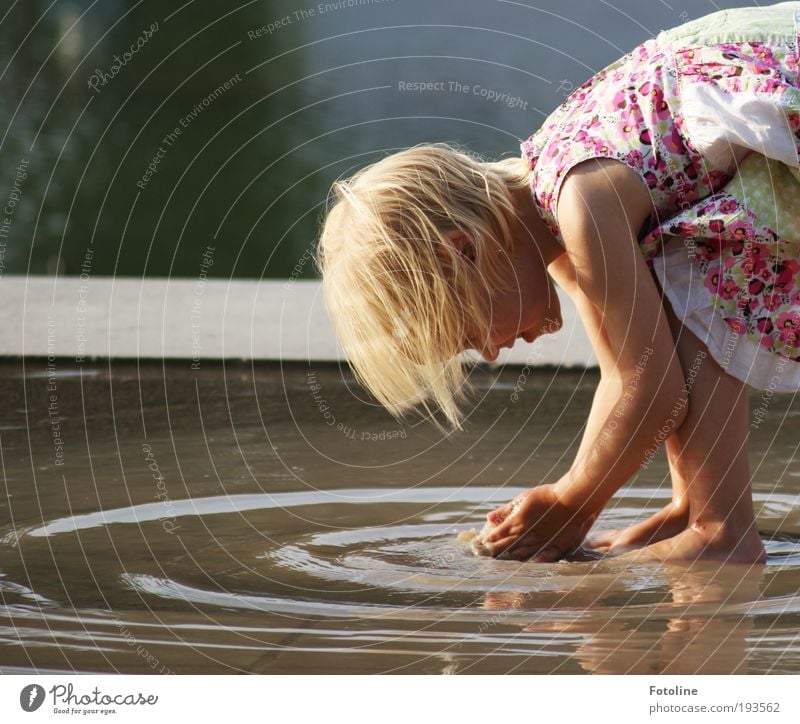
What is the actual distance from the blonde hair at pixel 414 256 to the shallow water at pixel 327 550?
1.00 ft

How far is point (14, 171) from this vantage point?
261 inches

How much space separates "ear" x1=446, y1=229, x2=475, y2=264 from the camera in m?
1.73

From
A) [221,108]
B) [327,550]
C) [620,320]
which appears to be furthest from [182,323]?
[221,108]

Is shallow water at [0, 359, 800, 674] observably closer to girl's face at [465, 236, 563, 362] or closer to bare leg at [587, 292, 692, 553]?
bare leg at [587, 292, 692, 553]

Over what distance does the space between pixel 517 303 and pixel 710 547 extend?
0.43 metres

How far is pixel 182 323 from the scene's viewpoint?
11.9 feet

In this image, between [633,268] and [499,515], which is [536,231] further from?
[499,515]

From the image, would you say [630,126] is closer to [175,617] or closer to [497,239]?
[497,239]

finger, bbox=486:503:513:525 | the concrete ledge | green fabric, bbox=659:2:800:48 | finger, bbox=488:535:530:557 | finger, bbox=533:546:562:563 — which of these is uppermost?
green fabric, bbox=659:2:800:48

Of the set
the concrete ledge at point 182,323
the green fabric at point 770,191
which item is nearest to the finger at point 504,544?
the green fabric at point 770,191

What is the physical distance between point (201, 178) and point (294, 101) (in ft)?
3.08

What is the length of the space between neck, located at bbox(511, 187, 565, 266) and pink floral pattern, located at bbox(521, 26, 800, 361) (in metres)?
0.04

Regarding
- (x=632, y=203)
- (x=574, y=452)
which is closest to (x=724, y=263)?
(x=632, y=203)

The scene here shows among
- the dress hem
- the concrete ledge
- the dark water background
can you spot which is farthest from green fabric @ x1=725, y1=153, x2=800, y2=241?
the dark water background
